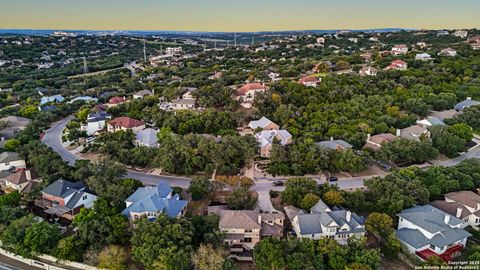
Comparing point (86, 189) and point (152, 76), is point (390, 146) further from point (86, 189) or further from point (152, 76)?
point (152, 76)

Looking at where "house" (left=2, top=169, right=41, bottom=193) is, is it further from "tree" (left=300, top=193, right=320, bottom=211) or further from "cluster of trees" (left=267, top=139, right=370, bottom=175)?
"tree" (left=300, top=193, right=320, bottom=211)

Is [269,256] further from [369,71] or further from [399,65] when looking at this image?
[399,65]

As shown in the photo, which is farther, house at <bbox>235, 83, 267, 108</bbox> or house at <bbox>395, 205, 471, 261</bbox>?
house at <bbox>235, 83, 267, 108</bbox>

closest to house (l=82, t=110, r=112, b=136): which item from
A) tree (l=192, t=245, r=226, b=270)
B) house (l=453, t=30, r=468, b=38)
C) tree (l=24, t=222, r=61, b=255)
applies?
tree (l=24, t=222, r=61, b=255)

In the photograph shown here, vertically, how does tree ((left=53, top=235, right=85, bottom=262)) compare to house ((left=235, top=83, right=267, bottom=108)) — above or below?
below

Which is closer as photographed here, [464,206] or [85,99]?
[464,206]

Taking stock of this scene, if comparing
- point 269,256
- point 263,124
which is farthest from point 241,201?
point 263,124

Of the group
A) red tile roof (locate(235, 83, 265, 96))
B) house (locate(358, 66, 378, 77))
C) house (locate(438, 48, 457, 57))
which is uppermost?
house (locate(438, 48, 457, 57))
